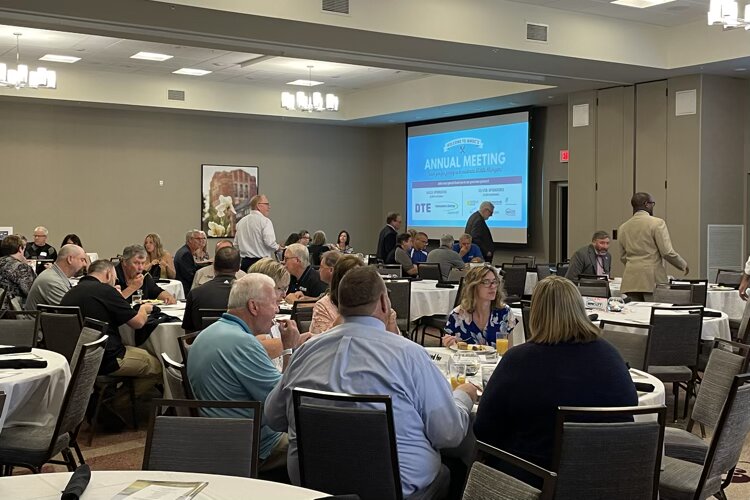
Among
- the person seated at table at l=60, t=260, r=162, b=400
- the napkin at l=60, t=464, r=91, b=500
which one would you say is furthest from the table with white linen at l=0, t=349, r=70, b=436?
the napkin at l=60, t=464, r=91, b=500

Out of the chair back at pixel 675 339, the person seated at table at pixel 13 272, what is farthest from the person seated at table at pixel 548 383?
the person seated at table at pixel 13 272

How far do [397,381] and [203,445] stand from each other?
72 centimetres

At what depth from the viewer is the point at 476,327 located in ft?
18.3

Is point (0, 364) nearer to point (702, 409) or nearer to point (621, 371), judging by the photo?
point (621, 371)

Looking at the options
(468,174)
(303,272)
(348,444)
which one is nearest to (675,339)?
(303,272)

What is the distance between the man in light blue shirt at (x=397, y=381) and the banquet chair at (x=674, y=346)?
3.32 metres

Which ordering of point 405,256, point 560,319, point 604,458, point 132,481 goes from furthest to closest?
1. point 405,256
2. point 560,319
3. point 604,458
4. point 132,481

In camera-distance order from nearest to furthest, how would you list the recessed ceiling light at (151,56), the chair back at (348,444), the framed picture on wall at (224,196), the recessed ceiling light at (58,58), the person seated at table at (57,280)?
the chair back at (348,444)
the person seated at table at (57,280)
the recessed ceiling light at (151,56)
the recessed ceiling light at (58,58)
the framed picture on wall at (224,196)

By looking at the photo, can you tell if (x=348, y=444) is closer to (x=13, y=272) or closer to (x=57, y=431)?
(x=57, y=431)

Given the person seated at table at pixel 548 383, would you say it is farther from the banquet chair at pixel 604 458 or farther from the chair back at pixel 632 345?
the chair back at pixel 632 345

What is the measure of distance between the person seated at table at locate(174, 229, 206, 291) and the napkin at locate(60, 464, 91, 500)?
299 inches

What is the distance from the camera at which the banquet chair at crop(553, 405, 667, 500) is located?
2.69 meters

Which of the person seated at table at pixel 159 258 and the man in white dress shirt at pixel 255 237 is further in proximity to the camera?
the man in white dress shirt at pixel 255 237

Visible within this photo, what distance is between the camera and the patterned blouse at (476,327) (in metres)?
5.54
